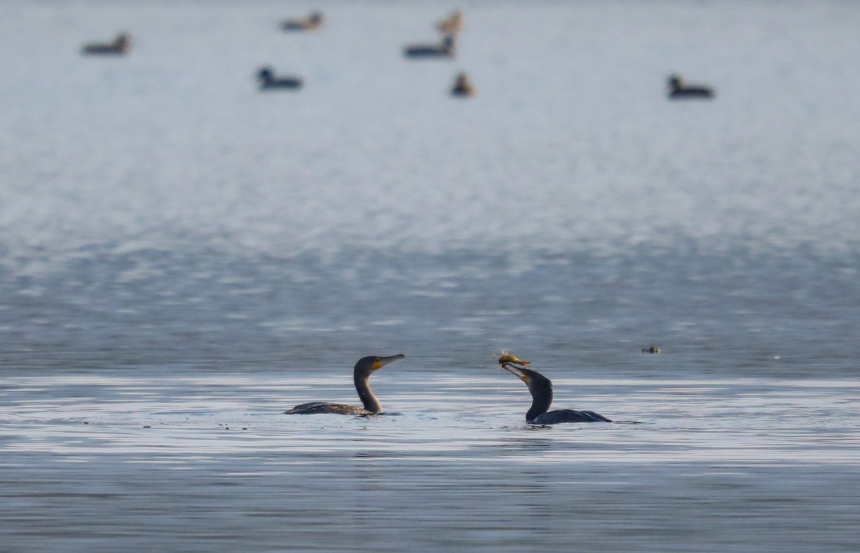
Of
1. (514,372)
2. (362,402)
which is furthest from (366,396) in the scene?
(514,372)

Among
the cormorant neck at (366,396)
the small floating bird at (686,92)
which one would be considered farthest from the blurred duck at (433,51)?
the cormorant neck at (366,396)

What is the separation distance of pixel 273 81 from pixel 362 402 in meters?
62.9

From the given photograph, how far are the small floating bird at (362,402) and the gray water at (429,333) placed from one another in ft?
0.44

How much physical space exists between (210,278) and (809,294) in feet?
22.7

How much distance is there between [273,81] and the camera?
79.9m

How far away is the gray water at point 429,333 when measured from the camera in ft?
44.0

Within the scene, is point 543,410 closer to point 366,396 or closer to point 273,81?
point 366,396

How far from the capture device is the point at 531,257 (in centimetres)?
2989

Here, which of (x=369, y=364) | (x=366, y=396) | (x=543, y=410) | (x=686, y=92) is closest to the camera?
(x=543, y=410)

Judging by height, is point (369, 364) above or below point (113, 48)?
below

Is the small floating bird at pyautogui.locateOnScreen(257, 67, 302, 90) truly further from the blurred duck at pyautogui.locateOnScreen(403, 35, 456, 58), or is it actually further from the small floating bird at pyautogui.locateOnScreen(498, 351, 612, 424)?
the small floating bird at pyautogui.locateOnScreen(498, 351, 612, 424)

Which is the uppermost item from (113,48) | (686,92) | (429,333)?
(113,48)

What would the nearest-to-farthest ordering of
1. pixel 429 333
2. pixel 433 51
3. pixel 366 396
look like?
pixel 366 396
pixel 429 333
pixel 433 51

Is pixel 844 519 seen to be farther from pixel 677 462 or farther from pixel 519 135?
pixel 519 135
